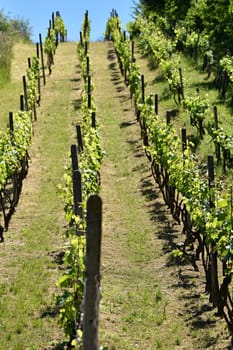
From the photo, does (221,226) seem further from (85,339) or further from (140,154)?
(140,154)

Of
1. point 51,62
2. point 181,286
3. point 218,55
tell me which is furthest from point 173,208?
point 51,62

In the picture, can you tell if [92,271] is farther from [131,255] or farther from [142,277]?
[131,255]

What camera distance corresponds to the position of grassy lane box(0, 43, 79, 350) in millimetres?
8102

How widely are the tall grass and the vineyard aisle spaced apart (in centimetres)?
1041

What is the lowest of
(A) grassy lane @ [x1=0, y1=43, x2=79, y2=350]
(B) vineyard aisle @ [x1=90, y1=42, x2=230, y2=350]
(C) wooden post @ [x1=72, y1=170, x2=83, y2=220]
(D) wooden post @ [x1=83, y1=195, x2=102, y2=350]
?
(B) vineyard aisle @ [x1=90, y1=42, x2=230, y2=350]

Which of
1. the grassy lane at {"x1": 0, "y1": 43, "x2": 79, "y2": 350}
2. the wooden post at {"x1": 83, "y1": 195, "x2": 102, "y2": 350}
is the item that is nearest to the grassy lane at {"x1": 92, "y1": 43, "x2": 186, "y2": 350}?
the grassy lane at {"x1": 0, "y1": 43, "x2": 79, "y2": 350}

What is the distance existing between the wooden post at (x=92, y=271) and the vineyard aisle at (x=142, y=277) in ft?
13.2

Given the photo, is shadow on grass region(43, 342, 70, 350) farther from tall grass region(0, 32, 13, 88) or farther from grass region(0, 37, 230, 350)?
tall grass region(0, 32, 13, 88)

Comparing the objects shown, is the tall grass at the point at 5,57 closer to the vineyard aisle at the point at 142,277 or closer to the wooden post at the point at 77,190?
the vineyard aisle at the point at 142,277

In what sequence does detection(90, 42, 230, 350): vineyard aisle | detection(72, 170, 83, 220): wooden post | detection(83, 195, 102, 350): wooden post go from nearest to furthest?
detection(83, 195, 102, 350): wooden post
detection(72, 170, 83, 220): wooden post
detection(90, 42, 230, 350): vineyard aisle

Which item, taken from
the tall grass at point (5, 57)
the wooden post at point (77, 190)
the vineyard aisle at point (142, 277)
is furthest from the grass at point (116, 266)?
the tall grass at point (5, 57)

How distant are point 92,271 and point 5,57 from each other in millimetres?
26626

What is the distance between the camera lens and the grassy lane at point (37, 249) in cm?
810

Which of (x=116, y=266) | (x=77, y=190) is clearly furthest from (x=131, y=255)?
(x=77, y=190)
